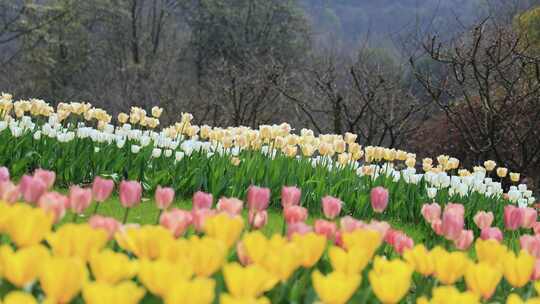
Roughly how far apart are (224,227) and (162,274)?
1.25 feet

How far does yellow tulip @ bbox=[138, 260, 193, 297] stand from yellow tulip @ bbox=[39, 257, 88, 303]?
13 cm

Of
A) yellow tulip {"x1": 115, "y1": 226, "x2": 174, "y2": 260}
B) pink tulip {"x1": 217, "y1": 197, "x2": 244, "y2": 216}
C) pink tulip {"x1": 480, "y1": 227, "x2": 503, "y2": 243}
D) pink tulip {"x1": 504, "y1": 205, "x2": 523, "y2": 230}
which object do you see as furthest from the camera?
pink tulip {"x1": 504, "y1": 205, "x2": 523, "y2": 230}

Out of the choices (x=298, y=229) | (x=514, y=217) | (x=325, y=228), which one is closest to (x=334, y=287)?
(x=298, y=229)

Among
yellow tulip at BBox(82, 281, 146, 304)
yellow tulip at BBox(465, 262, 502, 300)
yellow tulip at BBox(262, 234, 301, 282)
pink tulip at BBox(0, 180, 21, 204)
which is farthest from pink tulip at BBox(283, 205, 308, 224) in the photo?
yellow tulip at BBox(82, 281, 146, 304)

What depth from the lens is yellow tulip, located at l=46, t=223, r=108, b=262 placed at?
1.30 meters

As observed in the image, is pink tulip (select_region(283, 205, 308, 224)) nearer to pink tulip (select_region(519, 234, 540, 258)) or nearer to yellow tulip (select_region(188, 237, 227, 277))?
yellow tulip (select_region(188, 237, 227, 277))

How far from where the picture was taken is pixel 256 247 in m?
1.43

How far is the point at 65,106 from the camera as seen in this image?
534cm

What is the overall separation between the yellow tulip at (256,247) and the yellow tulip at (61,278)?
435 millimetres

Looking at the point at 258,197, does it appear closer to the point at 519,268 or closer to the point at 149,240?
the point at 149,240

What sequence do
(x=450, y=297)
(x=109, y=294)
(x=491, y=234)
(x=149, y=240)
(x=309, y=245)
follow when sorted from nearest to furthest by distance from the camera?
(x=109, y=294) < (x=450, y=297) < (x=149, y=240) < (x=309, y=245) < (x=491, y=234)

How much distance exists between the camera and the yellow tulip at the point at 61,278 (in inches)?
42.5

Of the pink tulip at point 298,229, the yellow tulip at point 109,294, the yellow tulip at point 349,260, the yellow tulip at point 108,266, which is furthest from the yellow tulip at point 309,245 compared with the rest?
the yellow tulip at point 109,294

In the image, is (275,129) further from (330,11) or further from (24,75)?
(330,11)
